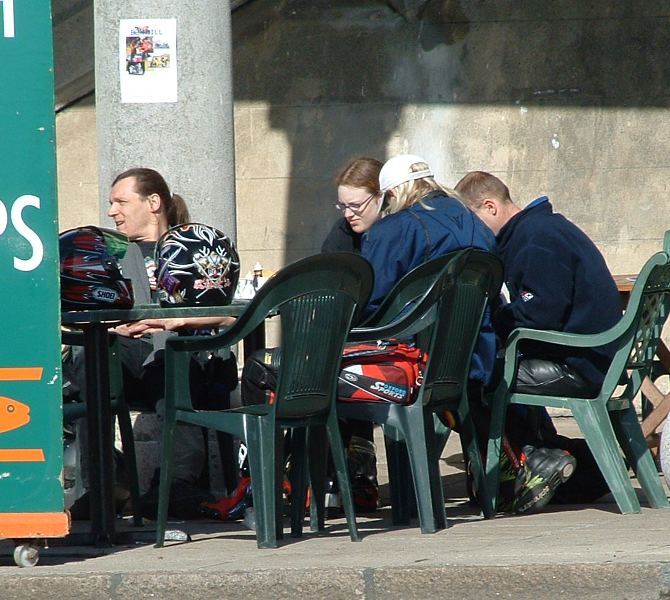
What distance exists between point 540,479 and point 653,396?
1.61m

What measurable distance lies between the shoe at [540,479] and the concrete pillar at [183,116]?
179cm

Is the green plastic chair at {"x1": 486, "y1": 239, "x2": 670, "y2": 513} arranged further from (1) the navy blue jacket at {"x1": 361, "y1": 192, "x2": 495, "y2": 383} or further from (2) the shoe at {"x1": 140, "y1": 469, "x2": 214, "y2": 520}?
(2) the shoe at {"x1": 140, "y1": 469, "x2": 214, "y2": 520}

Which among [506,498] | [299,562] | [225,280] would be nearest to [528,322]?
[506,498]

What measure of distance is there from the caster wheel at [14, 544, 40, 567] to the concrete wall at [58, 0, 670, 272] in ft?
16.7

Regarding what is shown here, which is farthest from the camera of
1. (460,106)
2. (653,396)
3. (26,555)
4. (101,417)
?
(460,106)

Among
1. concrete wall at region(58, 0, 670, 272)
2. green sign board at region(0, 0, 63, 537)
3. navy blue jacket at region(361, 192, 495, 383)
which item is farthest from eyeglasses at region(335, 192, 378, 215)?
concrete wall at region(58, 0, 670, 272)

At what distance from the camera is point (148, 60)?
647 cm

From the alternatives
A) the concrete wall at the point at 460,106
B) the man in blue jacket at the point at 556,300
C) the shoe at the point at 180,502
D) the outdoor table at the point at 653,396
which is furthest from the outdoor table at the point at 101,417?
the concrete wall at the point at 460,106

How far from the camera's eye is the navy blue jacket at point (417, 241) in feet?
18.4

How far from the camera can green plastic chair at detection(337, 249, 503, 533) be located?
5.10 metres

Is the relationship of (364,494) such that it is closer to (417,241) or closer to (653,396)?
(417,241)

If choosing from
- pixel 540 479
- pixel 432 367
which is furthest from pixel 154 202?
pixel 540 479

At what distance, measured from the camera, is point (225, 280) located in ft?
16.9

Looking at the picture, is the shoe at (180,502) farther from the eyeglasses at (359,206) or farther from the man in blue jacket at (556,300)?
the eyeglasses at (359,206)
